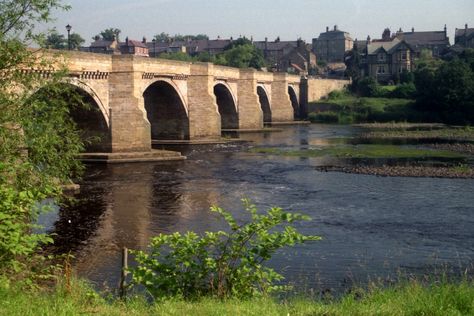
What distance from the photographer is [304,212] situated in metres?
25.0

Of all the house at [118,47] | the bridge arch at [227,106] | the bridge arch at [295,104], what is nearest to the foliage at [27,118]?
the bridge arch at [227,106]

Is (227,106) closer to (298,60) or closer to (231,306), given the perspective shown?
(231,306)

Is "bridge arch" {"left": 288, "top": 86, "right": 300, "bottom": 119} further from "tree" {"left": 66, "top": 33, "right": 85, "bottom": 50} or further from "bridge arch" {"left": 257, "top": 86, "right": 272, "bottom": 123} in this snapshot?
"tree" {"left": 66, "top": 33, "right": 85, "bottom": 50}

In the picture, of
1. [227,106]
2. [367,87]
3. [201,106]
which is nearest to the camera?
[201,106]

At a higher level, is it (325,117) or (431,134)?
(325,117)

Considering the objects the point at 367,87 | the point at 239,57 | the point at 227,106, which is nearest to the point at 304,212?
the point at 227,106

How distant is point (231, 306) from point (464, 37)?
505 ft

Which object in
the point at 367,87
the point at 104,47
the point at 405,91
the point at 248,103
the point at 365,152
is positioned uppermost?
the point at 104,47

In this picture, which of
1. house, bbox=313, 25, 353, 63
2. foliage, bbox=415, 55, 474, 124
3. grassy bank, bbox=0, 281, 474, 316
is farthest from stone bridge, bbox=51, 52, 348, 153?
house, bbox=313, 25, 353, 63

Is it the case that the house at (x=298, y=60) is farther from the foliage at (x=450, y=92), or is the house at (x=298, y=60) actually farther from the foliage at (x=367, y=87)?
→ the foliage at (x=450, y=92)

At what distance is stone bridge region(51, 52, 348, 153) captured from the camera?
3984 centimetres

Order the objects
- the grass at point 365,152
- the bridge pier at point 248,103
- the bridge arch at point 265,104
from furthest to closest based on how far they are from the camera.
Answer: the bridge arch at point 265,104, the bridge pier at point 248,103, the grass at point 365,152

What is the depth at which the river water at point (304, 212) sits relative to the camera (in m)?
16.9

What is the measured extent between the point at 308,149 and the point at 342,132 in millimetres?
20680
